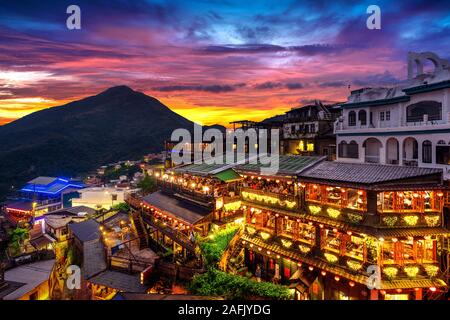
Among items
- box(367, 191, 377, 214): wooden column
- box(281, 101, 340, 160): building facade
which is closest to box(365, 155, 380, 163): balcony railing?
box(281, 101, 340, 160): building facade

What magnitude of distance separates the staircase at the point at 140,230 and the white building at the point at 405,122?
22.3 meters

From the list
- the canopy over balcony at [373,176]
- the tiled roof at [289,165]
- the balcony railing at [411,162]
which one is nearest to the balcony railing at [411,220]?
the canopy over balcony at [373,176]

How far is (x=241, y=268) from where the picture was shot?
68.5 feet

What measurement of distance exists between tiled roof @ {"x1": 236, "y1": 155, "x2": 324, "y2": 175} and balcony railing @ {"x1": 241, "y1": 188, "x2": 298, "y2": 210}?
5.63 ft

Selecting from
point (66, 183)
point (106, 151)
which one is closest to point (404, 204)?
point (66, 183)

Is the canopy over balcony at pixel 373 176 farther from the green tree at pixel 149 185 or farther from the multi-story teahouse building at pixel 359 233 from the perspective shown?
the green tree at pixel 149 185

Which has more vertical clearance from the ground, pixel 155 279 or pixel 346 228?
pixel 346 228

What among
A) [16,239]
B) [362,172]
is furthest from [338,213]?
[16,239]

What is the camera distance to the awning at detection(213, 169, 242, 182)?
22.8m

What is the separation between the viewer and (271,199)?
20.0m

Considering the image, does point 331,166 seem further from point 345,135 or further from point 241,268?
point 345,135

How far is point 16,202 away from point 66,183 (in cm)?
866

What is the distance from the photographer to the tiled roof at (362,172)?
14.8m

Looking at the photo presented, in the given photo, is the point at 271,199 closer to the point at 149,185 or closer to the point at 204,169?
the point at 204,169
